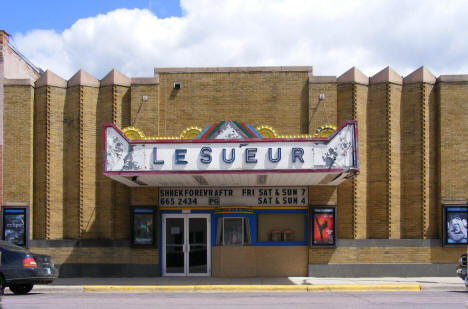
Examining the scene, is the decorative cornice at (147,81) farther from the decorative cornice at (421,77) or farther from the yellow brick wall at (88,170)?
the decorative cornice at (421,77)

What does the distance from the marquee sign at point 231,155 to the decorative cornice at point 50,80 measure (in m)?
5.00

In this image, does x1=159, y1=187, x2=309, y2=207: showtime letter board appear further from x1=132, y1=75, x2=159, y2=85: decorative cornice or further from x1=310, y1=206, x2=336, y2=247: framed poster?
x1=132, y1=75, x2=159, y2=85: decorative cornice

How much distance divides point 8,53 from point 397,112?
50.3 feet

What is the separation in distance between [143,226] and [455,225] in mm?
11091

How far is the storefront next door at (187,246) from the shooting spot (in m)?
20.0

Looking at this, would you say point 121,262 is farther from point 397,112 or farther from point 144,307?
point 397,112

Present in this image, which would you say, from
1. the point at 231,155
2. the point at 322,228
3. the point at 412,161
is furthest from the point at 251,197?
the point at 412,161

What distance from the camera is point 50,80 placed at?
2030 centimetres

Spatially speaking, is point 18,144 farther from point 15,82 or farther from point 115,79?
point 115,79

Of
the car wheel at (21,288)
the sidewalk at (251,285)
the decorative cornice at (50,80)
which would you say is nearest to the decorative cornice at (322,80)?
the sidewalk at (251,285)

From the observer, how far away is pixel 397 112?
20.1m

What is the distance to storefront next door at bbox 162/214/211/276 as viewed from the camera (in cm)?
1998

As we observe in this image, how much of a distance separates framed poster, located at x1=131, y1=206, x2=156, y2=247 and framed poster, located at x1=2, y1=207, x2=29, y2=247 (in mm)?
3896

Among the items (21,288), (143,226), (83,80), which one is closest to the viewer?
(21,288)
